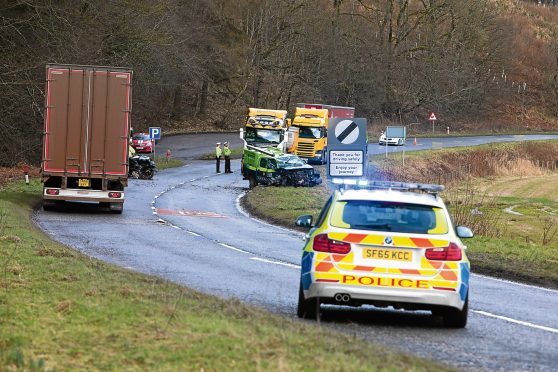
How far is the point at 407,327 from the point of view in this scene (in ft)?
38.3

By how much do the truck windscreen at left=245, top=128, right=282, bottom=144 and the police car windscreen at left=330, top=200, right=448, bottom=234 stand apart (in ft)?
144

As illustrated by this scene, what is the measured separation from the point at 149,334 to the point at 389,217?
12.7ft

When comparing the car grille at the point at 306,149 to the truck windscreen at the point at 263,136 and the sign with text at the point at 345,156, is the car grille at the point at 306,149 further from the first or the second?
the sign with text at the point at 345,156

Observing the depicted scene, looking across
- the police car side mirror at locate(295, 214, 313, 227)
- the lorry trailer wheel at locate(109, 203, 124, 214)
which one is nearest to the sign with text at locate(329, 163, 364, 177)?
the police car side mirror at locate(295, 214, 313, 227)

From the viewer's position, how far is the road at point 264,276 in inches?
408

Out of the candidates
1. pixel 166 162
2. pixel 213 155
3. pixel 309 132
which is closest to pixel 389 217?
pixel 309 132

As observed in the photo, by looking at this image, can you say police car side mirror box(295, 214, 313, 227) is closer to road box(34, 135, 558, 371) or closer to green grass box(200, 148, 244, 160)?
road box(34, 135, 558, 371)

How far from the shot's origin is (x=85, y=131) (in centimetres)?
3017

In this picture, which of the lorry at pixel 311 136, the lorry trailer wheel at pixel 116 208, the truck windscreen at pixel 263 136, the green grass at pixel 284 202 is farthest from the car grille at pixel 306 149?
the lorry trailer wheel at pixel 116 208

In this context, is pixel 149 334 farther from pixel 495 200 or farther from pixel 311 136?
pixel 311 136

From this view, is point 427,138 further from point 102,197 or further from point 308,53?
point 102,197

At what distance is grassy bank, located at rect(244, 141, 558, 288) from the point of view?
2066 cm

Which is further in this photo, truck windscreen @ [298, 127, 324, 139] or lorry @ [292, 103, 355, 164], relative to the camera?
Answer: truck windscreen @ [298, 127, 324, 139]

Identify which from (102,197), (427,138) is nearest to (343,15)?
(427,138)
